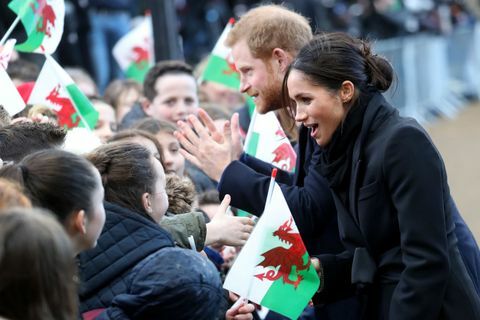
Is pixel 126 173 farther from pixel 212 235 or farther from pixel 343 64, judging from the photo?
pixel 343 64

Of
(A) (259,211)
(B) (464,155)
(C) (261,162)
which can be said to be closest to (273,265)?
(A) (259,211)

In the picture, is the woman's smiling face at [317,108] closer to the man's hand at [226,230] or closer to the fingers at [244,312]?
the man's hand at [226,230]

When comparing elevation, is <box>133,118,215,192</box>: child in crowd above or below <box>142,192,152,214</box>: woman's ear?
below

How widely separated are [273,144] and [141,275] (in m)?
1.98

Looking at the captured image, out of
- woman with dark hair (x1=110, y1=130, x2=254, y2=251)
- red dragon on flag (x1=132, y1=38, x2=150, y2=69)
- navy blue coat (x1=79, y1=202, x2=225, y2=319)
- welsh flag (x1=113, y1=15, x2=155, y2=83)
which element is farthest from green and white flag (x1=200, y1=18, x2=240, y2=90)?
navy blue coat (x1=79, y1=202, x2=225, y2=319)

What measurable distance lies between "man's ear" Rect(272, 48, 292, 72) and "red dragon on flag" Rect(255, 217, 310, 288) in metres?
1.11

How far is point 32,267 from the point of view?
2818mm

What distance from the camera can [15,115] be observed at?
19.3 feet

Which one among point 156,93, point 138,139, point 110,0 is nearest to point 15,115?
point 138,139

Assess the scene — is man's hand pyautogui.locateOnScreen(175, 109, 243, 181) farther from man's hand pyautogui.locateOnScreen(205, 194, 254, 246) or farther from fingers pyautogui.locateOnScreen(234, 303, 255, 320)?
fingers pyautogui.locateOnScreen(234, 303, 255, 320)

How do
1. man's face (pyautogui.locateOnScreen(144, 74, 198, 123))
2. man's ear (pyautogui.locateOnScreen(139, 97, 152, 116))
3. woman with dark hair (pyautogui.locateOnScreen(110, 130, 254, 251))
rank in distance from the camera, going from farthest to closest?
→ man's ear (pyautogui.locateOnScreen(139, 97, 152, 116)) → man's face (pyautogui.locateOnScreen(144, 74, 198, 123)) → woman with dark hair (pyautogui.locateOnScreen(110, 130, 254, 251))

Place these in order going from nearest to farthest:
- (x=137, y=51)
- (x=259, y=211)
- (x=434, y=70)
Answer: (x=259, y=211), (x=137, y=51), (x=434, y=70)

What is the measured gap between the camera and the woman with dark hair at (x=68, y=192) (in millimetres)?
3367

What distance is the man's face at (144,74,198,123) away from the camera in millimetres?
7129
